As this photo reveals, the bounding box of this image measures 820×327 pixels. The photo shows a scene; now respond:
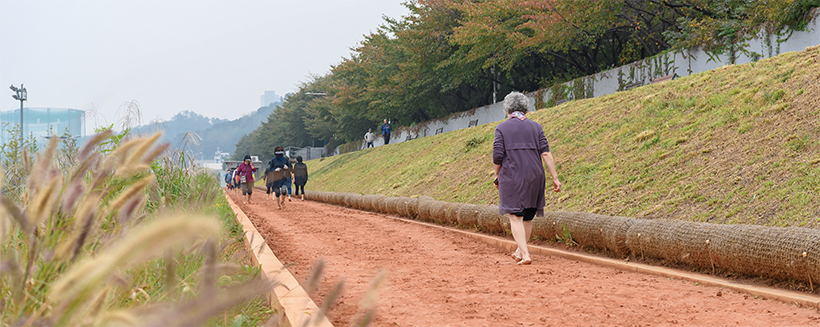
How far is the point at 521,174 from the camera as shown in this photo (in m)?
7.23

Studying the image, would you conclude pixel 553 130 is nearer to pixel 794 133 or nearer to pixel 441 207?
pixel 441 207

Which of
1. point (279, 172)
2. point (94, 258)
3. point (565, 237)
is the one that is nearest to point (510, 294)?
point (565, 237)

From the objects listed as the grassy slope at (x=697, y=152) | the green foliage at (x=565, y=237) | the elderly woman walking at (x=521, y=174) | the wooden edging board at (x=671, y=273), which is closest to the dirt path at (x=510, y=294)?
the wooden edging board at (x=671, y=273)

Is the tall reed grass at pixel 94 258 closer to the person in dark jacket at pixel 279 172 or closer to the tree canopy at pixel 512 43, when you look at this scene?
the person in dark jacket at pixel 279 172

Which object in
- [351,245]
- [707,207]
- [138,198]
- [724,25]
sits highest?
[724,25]

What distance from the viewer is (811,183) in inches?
268

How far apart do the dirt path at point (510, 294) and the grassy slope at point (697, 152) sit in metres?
1.62

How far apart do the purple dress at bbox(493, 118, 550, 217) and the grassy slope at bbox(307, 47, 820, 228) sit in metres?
1.82

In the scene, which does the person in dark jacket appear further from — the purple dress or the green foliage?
the purple dress

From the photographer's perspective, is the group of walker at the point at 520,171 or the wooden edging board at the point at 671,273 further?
the group of walker at the point at 520,171

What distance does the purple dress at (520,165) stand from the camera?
23.6ft

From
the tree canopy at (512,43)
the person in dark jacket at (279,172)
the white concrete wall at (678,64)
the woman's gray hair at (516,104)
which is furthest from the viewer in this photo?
the tree canopy at (512,43)

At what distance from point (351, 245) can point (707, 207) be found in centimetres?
455

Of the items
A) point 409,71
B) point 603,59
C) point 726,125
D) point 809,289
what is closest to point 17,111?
point 409,71
